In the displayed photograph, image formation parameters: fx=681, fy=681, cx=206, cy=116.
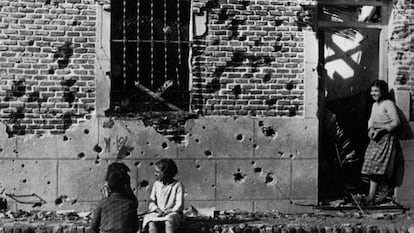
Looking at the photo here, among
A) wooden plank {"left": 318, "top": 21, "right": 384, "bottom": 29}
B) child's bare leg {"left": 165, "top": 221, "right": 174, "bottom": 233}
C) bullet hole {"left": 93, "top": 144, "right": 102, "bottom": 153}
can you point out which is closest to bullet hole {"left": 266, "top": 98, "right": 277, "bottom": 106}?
wooden plank {"left": 318, "top": 21, "right": 384, "bottom": 29}

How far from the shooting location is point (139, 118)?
10203mm

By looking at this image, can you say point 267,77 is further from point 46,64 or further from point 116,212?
point 116,212

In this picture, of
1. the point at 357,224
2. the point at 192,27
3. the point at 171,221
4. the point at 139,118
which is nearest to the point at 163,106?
the point at 139,118

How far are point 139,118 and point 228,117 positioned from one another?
1.35 metres

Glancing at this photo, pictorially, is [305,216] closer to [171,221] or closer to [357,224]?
[357,224]

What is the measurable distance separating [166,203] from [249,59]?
115 inches

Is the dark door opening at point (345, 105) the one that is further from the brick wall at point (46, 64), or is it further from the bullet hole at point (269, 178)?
the brick wall at point (46, 64)

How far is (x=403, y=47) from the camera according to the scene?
10836mm

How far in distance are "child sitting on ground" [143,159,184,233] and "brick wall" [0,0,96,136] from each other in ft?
6.77

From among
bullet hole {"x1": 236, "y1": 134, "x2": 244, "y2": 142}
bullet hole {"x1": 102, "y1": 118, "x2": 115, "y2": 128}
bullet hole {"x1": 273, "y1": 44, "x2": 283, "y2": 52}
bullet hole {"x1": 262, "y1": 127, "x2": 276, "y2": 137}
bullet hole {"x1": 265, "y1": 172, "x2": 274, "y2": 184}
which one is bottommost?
bullet hole {"x1": 265, "y1": 172, "x2": 274, "y2": 184}

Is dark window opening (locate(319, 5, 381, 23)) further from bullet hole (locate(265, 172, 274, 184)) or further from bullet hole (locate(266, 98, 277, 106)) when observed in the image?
bullet hole (locate(265, 172, 274, 184))

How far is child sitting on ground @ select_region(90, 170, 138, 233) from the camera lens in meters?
7.08

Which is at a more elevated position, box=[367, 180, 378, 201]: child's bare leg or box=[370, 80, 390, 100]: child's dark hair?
box=[370, 80, 390, 100]: child's dark hair

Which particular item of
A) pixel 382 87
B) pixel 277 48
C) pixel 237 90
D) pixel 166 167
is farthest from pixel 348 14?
pixel 166 167
